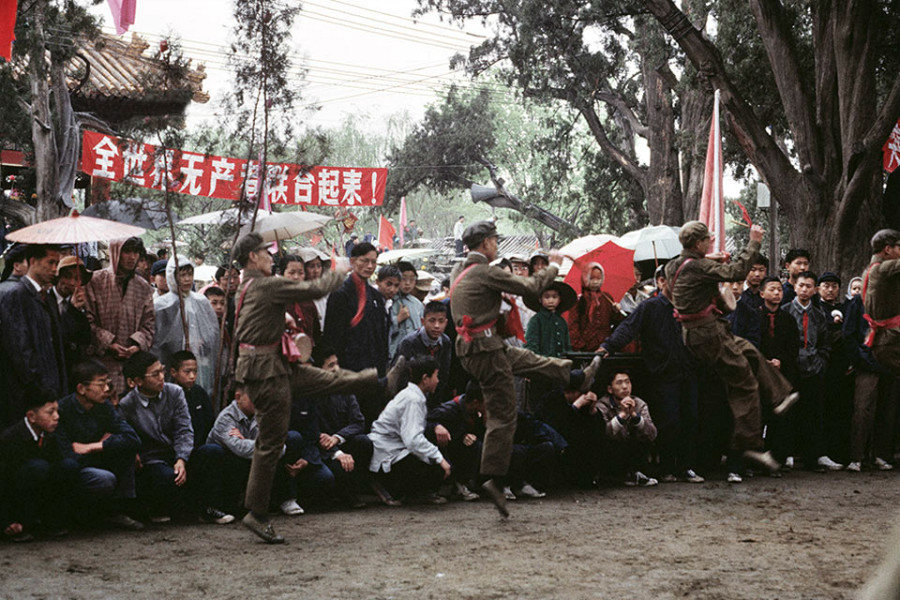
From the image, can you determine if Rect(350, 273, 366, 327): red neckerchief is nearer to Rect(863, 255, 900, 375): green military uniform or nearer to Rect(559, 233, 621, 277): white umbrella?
Rect(559, 233, 621, 277): white umbrella

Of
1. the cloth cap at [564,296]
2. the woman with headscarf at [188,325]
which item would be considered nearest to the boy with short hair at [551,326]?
the cloth cap at [564,296]

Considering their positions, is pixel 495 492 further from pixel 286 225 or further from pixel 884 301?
pixel 884 301

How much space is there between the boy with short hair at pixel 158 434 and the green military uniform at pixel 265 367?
1031mm

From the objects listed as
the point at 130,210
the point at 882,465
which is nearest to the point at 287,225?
the point at 130,210

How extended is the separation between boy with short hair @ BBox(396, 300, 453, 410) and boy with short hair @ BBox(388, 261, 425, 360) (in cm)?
76

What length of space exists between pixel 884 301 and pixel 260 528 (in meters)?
6.04

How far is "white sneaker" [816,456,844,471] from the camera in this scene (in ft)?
33.3

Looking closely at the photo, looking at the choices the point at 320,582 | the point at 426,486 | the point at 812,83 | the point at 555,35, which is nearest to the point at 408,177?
the point at 555,35

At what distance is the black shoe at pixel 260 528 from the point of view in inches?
264

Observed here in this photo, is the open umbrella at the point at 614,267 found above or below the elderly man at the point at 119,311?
above

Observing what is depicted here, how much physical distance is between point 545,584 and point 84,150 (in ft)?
32.9

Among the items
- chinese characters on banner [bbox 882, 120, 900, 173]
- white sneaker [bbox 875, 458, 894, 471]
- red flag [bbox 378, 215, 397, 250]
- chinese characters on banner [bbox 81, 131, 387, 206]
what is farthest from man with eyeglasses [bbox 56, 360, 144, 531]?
red flag [bbox 378, 215, 397, 250]

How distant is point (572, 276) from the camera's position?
10.7 metres

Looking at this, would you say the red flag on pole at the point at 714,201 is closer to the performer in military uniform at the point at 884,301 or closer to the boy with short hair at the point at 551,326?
the performer in military uniform at the point at 884,301
